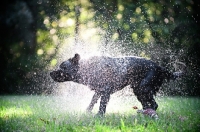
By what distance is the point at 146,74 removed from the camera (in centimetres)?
560

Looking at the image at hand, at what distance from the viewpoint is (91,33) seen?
14734 millimetres

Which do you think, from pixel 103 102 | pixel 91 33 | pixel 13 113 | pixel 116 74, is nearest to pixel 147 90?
pixel 116 74

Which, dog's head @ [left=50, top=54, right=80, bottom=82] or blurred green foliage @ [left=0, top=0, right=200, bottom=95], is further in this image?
blurred green foliage @ [left=0, top=0, right=200, bottom=95]

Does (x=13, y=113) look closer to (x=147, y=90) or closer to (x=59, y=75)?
(x=59, y=75)

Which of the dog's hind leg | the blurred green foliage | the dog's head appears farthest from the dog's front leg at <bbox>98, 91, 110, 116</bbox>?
the blurred green foliage

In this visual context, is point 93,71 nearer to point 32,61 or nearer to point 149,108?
point 149,108

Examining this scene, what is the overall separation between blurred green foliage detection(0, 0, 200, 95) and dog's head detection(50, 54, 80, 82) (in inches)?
257

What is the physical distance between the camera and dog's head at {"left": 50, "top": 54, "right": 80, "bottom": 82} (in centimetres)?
568

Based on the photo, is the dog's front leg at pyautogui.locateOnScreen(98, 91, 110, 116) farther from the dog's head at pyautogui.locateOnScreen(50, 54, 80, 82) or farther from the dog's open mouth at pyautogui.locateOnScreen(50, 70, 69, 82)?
the dog's open mouth at pyautogui.locateOnScreen(50, 70, 69, 82)

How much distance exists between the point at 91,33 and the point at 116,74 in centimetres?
943

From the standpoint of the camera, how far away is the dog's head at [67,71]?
568 cm

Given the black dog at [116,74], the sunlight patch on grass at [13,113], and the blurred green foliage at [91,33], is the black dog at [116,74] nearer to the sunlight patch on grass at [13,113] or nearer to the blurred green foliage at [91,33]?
the sunlight patch on grass at [13,113]

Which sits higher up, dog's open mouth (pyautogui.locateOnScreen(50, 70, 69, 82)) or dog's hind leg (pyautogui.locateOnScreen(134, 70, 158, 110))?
dog's open mouth (pyautogui.locateOnScreen(50, 70, 69, 82))

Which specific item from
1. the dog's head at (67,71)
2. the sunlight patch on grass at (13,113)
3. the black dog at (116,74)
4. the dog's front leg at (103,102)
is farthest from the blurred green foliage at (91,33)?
the sunlight patch on grass at (13,113)
